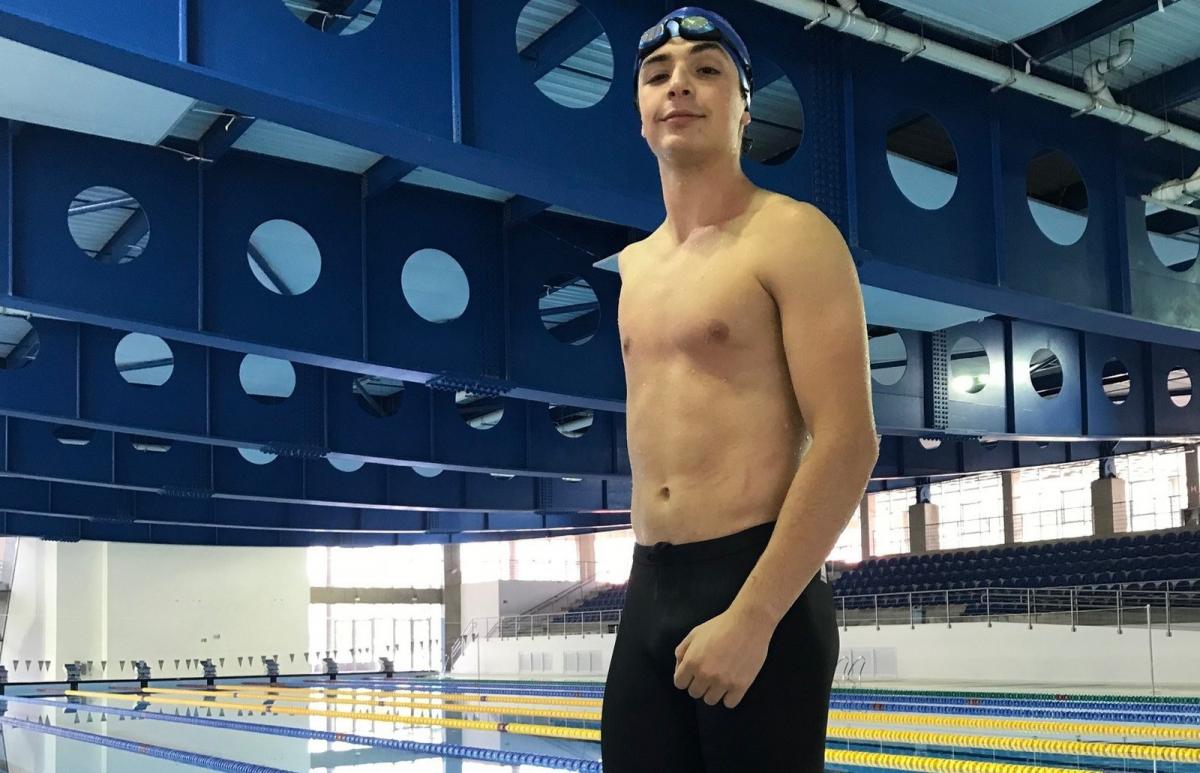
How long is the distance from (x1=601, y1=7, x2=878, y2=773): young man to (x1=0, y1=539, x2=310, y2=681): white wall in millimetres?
31611

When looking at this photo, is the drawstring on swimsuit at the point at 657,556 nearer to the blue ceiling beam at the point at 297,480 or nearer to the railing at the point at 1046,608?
the railing at the point at 1046,608

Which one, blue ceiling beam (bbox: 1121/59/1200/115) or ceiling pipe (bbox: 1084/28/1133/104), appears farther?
blue ceiling beam (bbox: 1121/59/1200/115)

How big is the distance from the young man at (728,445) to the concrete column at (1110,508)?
25907 millimetres

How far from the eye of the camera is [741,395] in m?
2.01

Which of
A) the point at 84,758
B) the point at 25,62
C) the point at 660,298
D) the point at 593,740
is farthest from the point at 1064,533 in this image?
the point at 660,298

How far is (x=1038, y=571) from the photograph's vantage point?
72.6 ft

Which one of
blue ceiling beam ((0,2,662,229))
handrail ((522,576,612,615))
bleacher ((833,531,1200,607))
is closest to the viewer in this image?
blue ceiling beam ((0,2,662,229))

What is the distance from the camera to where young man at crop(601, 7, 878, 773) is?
1.84 m

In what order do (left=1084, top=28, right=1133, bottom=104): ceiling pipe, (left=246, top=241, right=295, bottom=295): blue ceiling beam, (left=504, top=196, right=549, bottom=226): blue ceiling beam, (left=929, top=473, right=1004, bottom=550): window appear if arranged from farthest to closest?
(left=929, top=473, right=1004, bottom=550): window
(left=246, top=241, right=295, bottom=295): blue ceiling beam
(left=504, top=196, right=549, bottom=226): blue ceiling beam
(left=1084, top=28, right=1133, bottom=104): ceiling pipe

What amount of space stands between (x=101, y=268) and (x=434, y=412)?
7.15m

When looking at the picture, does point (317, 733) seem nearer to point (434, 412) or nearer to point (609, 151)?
point (434, 412)

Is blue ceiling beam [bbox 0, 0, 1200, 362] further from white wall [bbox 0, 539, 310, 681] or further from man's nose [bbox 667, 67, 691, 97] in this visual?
white wall [bbox 0, 539, 310, 681]

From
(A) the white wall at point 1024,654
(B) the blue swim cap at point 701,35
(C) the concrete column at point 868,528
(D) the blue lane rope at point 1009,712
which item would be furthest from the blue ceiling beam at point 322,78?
(C) the concrete column at point 868,528

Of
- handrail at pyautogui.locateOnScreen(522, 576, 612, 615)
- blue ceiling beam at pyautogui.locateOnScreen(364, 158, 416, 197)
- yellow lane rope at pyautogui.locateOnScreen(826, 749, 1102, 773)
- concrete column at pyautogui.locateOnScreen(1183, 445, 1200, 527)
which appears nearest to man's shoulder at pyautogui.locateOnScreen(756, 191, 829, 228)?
yellow lane rope at pyautogui.locateOnScreen(826, 749, 1102, 773)
